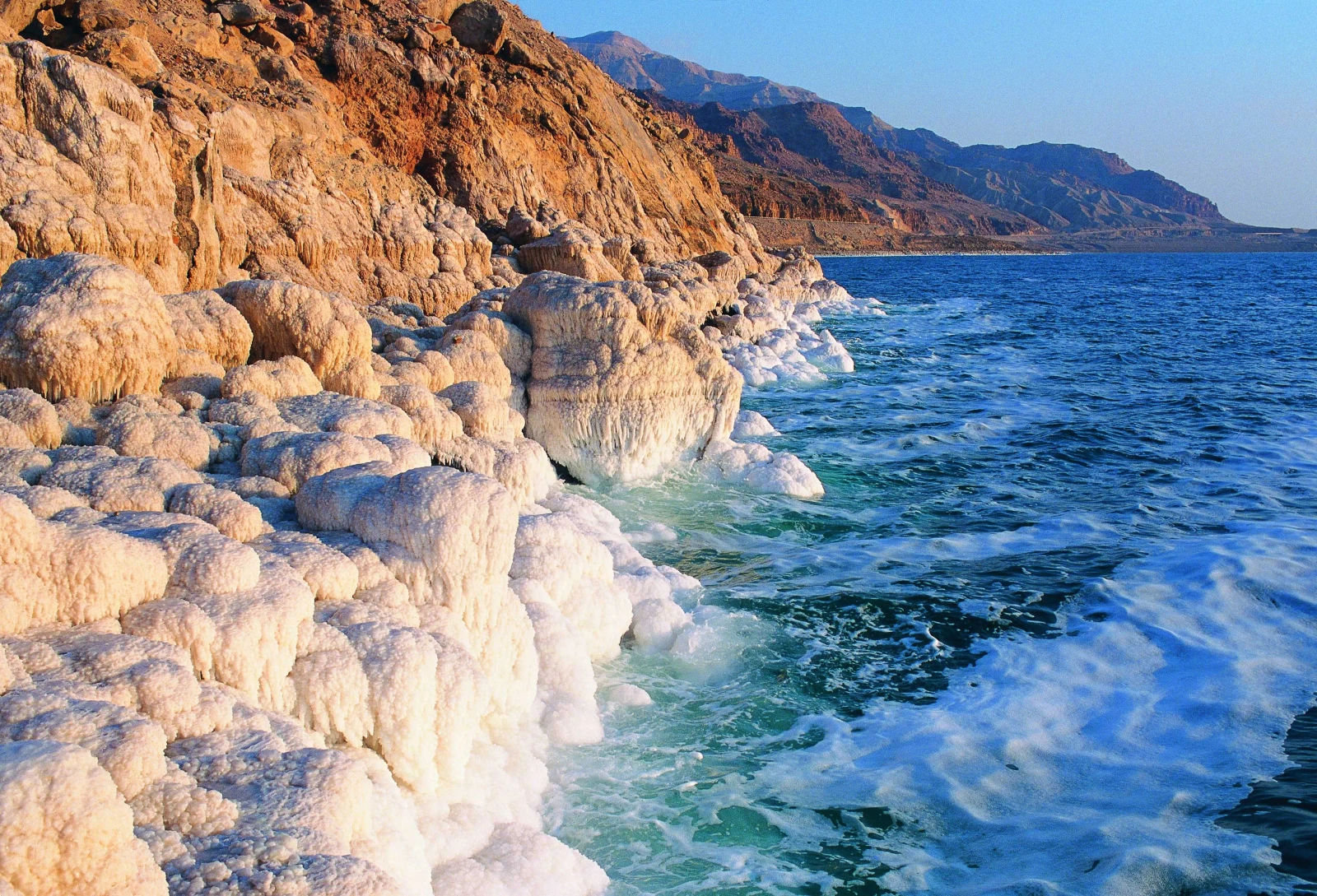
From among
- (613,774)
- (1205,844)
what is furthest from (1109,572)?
(613,774)

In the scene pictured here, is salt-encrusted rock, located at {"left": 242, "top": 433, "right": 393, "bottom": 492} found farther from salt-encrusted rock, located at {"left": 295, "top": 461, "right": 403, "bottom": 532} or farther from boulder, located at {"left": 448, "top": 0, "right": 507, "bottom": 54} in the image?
boulder, located at {"left": 448, "top": 0, "right": 507, "bottom": 54}

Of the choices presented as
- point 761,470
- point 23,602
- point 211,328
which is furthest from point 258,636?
point 761,470

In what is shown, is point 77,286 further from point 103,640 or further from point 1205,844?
point 1205,844

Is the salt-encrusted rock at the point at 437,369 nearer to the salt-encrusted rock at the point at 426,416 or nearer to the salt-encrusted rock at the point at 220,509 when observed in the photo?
the salt-encrusted rock at the point at 426,416

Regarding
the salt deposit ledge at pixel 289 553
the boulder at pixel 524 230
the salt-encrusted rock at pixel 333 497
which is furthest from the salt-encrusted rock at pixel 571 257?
the salt-encrusted rock at pixel 333 497

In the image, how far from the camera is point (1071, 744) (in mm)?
5582

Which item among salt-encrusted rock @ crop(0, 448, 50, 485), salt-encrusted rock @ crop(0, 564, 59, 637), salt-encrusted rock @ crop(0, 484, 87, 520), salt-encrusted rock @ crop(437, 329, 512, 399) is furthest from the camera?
salt-encrusted rock @ crop(437, 329, 512, 399)

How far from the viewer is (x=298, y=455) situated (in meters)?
5.46

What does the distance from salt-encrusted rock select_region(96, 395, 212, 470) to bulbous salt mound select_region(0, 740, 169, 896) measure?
317 cm

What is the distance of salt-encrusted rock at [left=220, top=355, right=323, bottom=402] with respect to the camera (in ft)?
20.8

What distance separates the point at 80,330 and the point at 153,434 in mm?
944

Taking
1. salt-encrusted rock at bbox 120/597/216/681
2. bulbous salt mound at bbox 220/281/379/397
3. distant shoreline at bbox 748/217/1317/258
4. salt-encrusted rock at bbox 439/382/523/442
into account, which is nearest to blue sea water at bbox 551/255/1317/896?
salt-encrusted rock at bbox 439/382/523/442

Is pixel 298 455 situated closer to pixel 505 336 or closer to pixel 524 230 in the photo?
pixel 505 336

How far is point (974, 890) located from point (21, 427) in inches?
218
